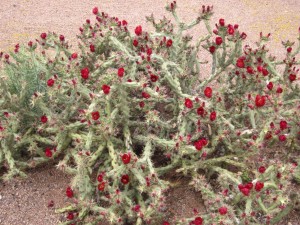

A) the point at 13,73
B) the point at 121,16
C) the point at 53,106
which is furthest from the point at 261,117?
the point at 121,16

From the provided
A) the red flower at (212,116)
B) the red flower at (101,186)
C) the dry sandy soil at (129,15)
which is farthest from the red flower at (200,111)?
the dry sandy soil at (129,15)

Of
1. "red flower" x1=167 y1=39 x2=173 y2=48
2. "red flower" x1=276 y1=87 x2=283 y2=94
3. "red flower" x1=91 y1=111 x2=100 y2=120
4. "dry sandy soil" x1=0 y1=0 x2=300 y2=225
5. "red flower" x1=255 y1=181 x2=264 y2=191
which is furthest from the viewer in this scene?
"dry sandy soil" x1=0 y1=0 x2=300 y2=225

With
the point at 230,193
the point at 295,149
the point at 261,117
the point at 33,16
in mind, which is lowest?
the point at 230,193

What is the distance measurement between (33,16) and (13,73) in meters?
2.59

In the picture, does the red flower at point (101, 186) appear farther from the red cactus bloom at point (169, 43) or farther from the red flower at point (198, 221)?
the red cactus bloom at point (169, 43)

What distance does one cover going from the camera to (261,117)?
143 inches

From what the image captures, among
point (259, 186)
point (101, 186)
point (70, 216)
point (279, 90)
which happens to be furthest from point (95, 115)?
point (279, 90)

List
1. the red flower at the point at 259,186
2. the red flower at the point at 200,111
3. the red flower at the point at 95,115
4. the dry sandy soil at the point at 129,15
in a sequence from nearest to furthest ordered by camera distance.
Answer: the red flower at the point at 259,186 → the red flower at the point at 95,115 → the red flower at the point at 200,111 → the dry sandy soil at the point at 129,15

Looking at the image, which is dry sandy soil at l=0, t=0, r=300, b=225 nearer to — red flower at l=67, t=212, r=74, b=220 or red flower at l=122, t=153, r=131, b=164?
red flower at l=67, t=212, r=74, b=220

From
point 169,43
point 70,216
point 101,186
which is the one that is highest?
point 169,43

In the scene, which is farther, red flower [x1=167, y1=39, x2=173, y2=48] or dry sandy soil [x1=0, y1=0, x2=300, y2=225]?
dry sandy soil [x1=0, y1=0, x2=300, y2=225]

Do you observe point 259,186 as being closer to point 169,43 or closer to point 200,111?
point 200,111

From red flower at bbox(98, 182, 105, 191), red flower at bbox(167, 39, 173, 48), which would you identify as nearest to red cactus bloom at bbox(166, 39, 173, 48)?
red flower at bbox(167, 39, 173, 48)

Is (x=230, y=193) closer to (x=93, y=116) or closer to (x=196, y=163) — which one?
(x=196, y=163)
